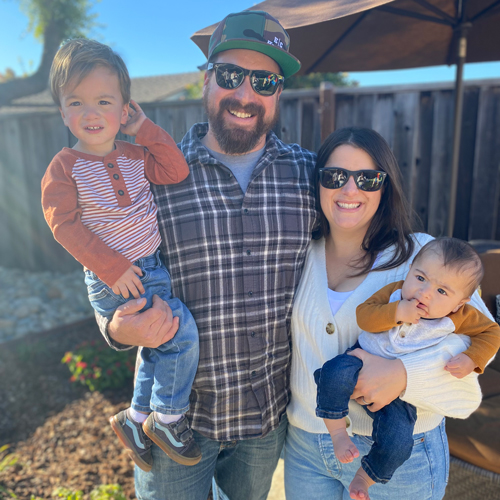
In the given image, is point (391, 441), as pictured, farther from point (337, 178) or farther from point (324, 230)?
point (337, 178)

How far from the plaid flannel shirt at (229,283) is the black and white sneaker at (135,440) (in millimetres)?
224

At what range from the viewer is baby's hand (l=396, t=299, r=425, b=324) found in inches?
58.8

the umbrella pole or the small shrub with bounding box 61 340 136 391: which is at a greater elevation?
the umbrella pole

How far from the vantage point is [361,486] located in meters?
1.53

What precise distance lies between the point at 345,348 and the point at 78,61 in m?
1.63

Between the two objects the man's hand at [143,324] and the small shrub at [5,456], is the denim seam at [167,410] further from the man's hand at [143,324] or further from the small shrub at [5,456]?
the small shrub at [5,456]

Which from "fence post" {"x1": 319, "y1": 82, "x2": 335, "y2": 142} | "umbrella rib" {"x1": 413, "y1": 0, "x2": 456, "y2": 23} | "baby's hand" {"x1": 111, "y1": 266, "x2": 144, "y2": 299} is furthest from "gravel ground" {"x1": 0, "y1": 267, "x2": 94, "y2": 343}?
"umbrella rib" {"x1": 413, "y1": 0, "x2": 456, "y2": 23}

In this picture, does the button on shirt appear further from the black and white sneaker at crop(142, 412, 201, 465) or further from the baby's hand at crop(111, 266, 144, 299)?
the baby's hand at crop(111, 266, 144, 299)

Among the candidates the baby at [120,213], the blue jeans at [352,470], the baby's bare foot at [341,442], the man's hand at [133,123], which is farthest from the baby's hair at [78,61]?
the blue jeans at [352,470]

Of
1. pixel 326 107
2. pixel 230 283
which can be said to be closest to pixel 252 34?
pixel 230 283

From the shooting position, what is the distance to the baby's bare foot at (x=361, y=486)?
1.52 meters

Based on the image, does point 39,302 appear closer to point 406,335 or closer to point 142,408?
point 142,408

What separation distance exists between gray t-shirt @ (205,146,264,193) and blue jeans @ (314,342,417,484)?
0.94 m

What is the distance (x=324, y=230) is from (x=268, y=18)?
41.6 inches
